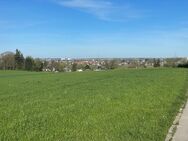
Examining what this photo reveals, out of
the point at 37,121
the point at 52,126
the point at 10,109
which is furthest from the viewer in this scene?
the point at 10,109

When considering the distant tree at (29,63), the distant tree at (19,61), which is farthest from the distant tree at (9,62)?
the distant tree at (29,63)

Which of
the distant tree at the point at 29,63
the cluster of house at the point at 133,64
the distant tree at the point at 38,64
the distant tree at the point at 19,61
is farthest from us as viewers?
the distant tree at the point at 19,61

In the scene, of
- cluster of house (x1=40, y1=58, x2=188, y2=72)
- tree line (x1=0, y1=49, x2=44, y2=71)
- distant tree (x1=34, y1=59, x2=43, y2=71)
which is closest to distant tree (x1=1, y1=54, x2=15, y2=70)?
tree line (x1=0, y1=49, x2=44, y2=71)

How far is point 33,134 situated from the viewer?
10.5 m

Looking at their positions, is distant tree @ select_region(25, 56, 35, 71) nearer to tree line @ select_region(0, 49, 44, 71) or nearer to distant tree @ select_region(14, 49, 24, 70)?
tree line @ select_region(0, 49, 44, 71)

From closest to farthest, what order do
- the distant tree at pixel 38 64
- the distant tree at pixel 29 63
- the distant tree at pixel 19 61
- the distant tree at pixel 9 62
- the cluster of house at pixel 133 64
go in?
the cluster of house at pixel 133 64 < the distant tree at pixel 9 62 < the distant tree at pixel 29 63 < the distant tree at pixel 38 64 < the distant tree at pixel 19 61

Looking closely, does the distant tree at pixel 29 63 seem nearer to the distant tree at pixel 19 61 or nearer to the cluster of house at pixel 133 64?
the distant tree at pixel 19 61

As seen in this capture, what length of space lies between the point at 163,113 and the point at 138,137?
4.71 metres

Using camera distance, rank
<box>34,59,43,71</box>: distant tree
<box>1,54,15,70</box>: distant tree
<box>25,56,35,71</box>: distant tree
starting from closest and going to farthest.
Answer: <box>1,54,15,70</box>: distant tree → <box>25,56,35,71</box>: distant tree → <box>34,59,43,71</box>: distant tree

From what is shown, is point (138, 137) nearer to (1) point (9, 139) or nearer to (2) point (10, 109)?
(1) point (9, 139)

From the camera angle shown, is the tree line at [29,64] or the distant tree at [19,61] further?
the distant tree at [19,61]

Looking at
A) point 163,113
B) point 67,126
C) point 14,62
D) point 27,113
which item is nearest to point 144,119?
point 163,113

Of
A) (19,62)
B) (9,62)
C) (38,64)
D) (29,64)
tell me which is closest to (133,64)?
(38,64)

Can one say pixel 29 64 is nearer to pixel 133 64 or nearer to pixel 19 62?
pixel 19 62
